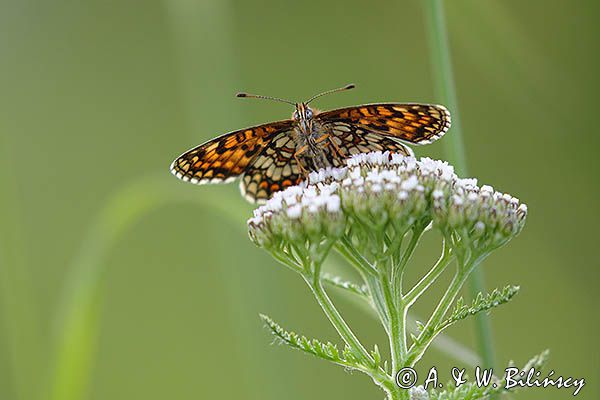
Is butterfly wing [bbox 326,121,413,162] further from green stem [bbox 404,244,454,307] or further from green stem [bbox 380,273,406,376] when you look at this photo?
green stem [bbox 380,273,406,376]

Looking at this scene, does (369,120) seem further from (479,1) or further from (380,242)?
(380,242)

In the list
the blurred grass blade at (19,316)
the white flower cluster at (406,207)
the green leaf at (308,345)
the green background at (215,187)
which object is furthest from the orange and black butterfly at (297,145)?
the green leaf at (308,345)

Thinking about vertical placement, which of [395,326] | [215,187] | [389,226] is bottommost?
[395,326]

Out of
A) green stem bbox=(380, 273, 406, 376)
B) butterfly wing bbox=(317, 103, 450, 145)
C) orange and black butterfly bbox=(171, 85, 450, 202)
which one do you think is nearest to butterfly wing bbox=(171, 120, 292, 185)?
orange and black butterfly bbox=(171, 85, 450, 202)

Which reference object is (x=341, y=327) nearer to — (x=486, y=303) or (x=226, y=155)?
(x=486, y=303)

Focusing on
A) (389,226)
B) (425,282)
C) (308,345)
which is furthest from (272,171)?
(308,345)

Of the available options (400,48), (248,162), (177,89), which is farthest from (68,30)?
(248,162)

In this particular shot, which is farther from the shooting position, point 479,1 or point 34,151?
point 34,151
